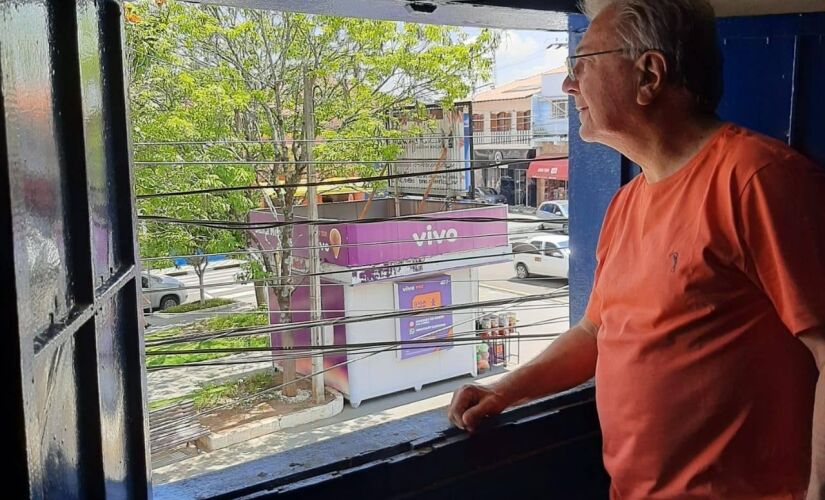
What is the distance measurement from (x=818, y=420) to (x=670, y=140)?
21.7 inches

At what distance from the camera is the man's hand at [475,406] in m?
1.66

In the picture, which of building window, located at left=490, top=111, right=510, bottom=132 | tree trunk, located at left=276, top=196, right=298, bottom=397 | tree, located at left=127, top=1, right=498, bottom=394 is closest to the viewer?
tree, located at left=127, top=1, right=498, bottom=394

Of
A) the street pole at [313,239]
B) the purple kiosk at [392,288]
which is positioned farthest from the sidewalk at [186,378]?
the purple kiosk at [392,288]

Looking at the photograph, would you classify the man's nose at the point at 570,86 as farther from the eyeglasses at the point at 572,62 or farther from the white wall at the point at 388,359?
the white wall at the point at 388,359

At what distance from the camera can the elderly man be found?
110 centimetres

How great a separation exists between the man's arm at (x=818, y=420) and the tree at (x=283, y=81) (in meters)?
7.30

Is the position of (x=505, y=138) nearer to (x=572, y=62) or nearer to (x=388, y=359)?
(x=388, y=359)

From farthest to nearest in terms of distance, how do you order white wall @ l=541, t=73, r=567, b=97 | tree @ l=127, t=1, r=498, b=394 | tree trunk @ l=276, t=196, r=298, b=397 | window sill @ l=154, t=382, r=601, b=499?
white wall @ l=541, t=73, r=567, b=97 → tree trunk @ l=276, t=196, r=298, b=397 → tree @ l=127, t=1, r=498, b=394 → window sill @ l=154, t=382, r=601, b=499

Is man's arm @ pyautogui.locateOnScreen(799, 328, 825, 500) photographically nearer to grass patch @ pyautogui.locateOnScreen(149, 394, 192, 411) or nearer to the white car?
grass patch @ pyautogui.locateOnScreen(149, 394, 192, 411)

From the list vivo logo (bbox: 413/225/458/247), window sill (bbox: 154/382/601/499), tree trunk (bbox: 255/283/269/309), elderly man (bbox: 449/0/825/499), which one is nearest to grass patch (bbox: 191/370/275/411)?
tree trunk (bbox: 255/283/269/309)

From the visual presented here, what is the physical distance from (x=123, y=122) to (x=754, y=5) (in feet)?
5.04

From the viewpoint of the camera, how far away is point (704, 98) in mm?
1340

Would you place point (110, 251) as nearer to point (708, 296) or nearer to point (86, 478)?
point (86, 478)

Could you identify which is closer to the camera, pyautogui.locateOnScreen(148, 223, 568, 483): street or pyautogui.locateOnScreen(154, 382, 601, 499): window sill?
pyautogui.locateOnScreen(154, 382, 601, 499): window sill
